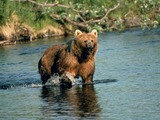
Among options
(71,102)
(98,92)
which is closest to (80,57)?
(98,92)

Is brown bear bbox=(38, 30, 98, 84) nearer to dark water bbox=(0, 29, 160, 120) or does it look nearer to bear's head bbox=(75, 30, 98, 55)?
bear's head bbox=(75, 30, 98, 55)

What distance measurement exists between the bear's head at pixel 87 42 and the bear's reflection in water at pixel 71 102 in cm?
104

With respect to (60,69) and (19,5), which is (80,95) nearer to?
(60,69)

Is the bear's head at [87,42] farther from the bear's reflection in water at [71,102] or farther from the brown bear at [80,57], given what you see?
the bear's reflection in water at [71,102]

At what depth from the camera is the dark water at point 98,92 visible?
46.8ft

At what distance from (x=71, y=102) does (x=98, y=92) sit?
1.69 metres

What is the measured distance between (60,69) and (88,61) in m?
0.87

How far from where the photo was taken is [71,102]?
1595 centimetres

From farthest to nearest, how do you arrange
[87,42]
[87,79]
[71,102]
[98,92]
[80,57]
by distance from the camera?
[87,79]
[80,57]
[87,42]
[98,92]
[71,102]

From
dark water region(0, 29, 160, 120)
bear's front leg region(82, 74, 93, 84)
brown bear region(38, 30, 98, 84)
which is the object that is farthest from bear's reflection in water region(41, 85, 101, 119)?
brown bear region(38, 30, 98, 84)

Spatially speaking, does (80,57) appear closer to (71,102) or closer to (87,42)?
(87,42)

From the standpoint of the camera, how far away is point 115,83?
1919 cm

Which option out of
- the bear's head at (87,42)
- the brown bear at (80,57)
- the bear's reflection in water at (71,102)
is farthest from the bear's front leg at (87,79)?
the bear's head at (87,42)

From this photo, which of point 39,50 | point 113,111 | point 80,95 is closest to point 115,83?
point 80,95
